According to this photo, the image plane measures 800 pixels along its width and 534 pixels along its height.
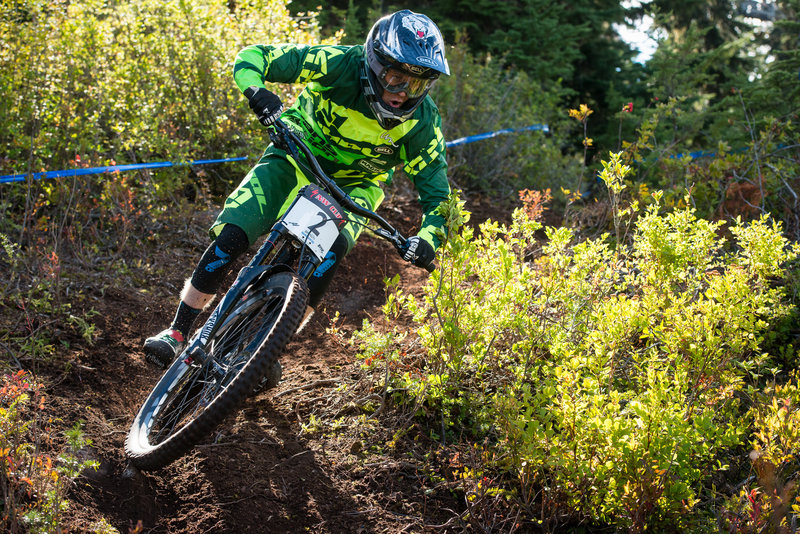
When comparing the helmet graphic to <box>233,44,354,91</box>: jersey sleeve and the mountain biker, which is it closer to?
the mountain biker

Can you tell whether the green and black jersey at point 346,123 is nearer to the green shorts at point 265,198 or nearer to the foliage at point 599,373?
the green shorts at point 265,198

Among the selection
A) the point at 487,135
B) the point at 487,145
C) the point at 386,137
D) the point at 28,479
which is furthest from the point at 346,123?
the point at 487,145

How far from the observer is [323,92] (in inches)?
148

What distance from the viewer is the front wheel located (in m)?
2.84

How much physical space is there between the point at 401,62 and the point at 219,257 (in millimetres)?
1335

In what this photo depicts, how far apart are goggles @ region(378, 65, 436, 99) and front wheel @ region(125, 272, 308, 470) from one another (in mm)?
1099

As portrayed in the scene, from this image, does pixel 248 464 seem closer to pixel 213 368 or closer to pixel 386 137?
pixel 213 368

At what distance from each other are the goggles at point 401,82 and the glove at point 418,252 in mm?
761

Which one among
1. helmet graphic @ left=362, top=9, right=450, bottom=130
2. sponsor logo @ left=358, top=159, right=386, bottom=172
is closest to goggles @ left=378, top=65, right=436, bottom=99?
helmet graphic @ left=362, top=9, right=450, bottom=130

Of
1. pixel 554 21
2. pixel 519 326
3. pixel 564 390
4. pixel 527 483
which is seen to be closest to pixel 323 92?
pixel 519 326

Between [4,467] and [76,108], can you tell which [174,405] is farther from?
[76,108]

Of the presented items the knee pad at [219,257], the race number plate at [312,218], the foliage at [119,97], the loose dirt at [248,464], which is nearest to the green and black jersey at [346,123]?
the race number plate at [312,218]

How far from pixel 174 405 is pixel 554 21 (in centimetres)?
1066

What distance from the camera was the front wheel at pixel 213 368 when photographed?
284 centimetres
